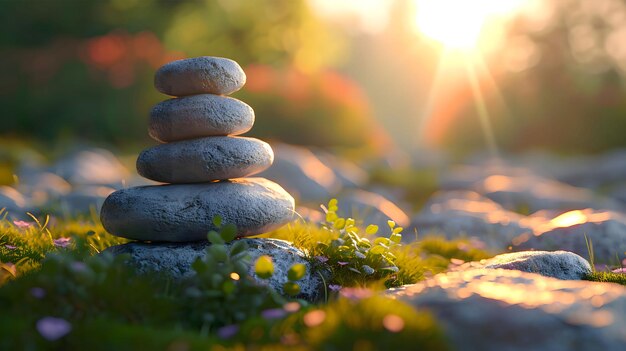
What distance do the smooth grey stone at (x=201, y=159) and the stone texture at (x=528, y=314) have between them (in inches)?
76.7

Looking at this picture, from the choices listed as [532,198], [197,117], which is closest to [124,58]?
[532,198]

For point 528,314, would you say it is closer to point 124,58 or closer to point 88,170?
point 88,170

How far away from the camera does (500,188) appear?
498 inches

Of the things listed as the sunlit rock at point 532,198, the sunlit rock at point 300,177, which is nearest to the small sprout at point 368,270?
the sunlit rock at point 300,177

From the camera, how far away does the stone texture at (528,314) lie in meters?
2.86

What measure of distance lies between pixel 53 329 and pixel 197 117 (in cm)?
237

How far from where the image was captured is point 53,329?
9.43 feet

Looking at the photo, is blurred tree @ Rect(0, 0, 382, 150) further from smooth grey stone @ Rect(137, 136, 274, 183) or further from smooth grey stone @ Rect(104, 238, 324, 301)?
smooth grey stone @ Rect(104, 238, 324, 301)

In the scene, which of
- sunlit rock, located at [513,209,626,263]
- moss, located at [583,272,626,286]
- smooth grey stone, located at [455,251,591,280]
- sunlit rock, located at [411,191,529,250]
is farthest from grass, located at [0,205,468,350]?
sunlit rock, located at [411,191,529,250]

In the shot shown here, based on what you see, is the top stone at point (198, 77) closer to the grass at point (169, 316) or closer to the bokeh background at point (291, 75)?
the grass at point (169, 316)

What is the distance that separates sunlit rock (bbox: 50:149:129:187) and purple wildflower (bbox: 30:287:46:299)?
765 centimetres

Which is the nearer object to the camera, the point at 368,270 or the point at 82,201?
the point at 368,270

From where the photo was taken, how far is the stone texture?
2.86 meters

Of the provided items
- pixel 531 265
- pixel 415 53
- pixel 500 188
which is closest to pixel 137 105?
pixel 500 188
